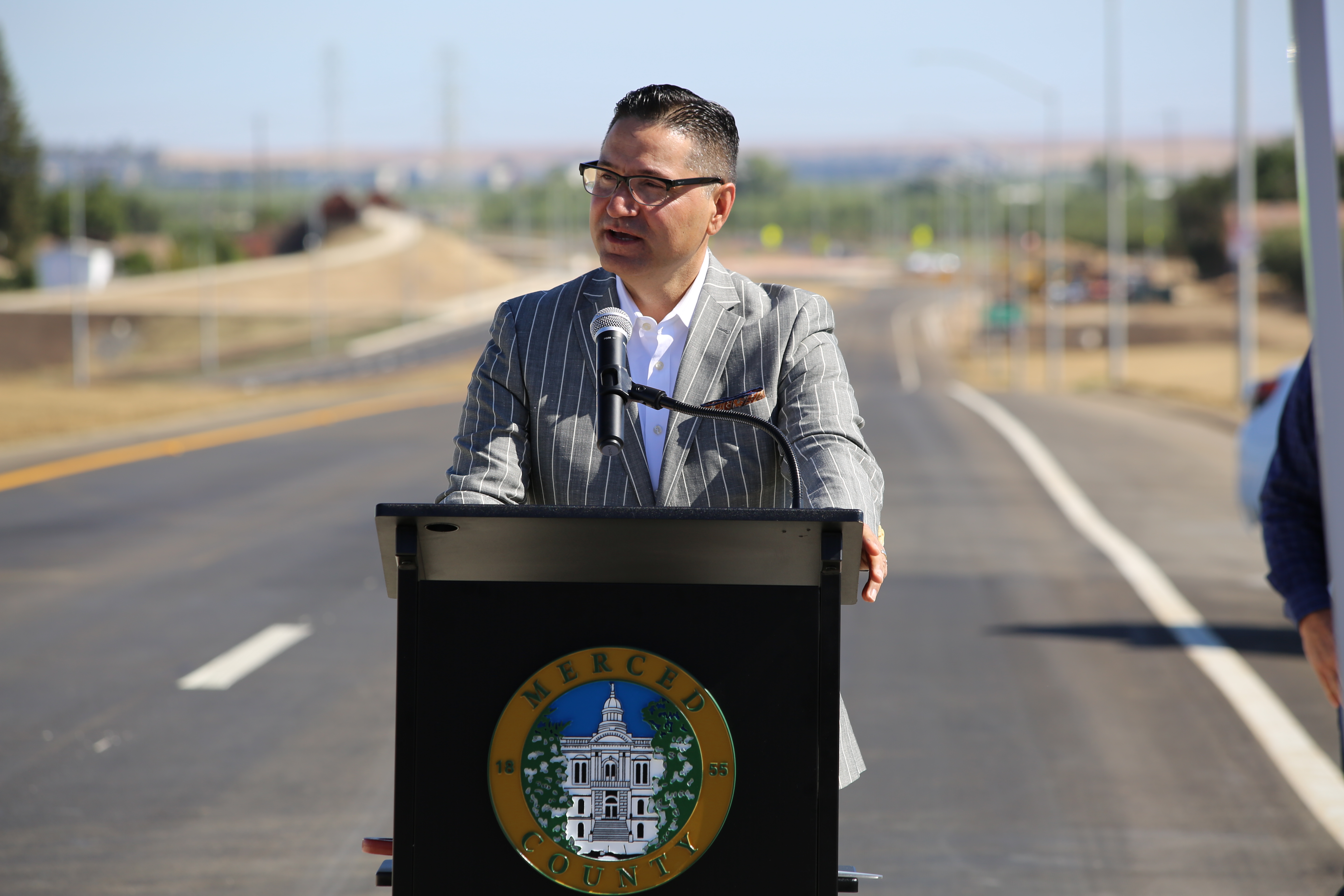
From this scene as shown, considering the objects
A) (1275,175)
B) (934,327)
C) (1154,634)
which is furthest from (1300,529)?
(1275,175)

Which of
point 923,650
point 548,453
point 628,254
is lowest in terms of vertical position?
point 923,650

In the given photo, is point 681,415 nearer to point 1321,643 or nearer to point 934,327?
point 1321,643

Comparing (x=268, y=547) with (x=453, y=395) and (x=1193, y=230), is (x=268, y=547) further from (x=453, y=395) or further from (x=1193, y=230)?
(x=1193, y=230)

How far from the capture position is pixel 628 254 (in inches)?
116

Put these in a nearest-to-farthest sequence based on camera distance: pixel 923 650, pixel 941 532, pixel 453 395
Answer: pixel 923 650
pixel 941 532
pixel 453 395

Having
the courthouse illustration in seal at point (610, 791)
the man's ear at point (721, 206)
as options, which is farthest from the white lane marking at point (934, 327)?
the courthouse illustration in seal at point (610, 791)

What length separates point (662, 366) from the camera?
119 inches

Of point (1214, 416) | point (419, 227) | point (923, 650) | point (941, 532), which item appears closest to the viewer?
point (923, 650)

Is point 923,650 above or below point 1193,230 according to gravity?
below

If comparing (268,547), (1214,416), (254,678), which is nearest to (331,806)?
(254,678)

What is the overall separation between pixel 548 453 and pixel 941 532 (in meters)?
11.5

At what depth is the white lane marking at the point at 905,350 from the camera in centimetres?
5491

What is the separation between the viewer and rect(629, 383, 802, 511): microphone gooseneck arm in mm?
2619

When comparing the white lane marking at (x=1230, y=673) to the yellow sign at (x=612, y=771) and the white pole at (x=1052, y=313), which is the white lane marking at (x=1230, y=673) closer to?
the yellow sign at (x=612, y=771)
